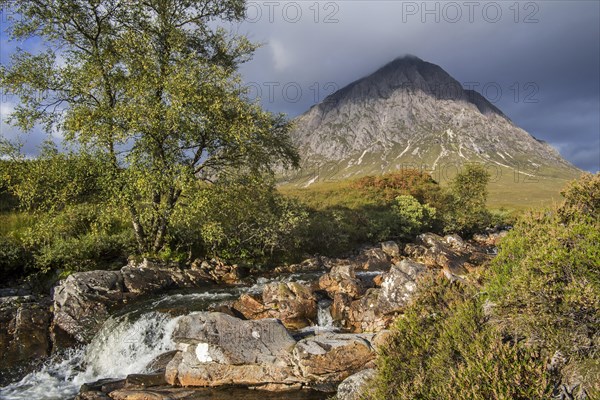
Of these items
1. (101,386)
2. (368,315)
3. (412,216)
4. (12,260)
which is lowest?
(101,386)

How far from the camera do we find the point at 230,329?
1433cm

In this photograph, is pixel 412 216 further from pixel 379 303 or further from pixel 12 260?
pixel 12 260

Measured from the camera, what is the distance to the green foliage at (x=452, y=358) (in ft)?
20.3

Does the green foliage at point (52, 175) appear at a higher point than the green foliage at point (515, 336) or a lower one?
higher

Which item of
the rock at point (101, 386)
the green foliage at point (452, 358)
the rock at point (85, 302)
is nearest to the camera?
the green foliage at point (452, 358)

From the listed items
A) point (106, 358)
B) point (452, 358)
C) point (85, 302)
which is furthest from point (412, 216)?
point (452, 358)

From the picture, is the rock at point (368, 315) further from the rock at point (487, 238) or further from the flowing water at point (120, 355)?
the rock at point (487, 238)

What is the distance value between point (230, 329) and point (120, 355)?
545 cm

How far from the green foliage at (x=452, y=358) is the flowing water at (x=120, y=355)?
5.15m

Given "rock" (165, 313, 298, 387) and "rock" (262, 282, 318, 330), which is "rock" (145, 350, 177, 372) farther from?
"rock" (262, 282, 318, 330)

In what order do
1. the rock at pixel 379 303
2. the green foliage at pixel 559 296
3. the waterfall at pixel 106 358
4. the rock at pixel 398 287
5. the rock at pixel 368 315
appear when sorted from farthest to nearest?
the rock at pixel 398 287, the rock at pixel 379 303, the rock at pixel 368 315, the waterfall at pixel 106 358, the green foliage at pixel 559 296

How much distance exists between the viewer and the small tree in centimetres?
2188

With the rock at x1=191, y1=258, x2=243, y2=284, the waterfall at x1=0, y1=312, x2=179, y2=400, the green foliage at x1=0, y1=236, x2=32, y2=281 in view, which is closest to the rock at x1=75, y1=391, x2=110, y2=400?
the waterfall at x1=0, y1=312, x2=179, y2=400

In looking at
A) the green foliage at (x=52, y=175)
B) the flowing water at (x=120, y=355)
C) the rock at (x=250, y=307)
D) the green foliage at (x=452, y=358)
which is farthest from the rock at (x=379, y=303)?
the green foliage at (x=52, y=175)
